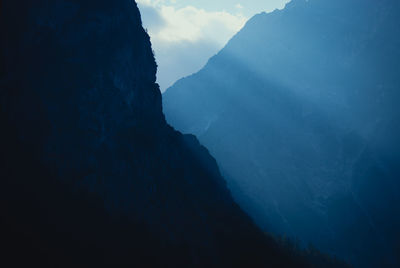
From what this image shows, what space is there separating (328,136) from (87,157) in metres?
151

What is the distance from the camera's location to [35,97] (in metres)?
28.3

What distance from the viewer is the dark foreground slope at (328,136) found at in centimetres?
12338

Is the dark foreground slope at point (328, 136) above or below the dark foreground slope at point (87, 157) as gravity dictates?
above

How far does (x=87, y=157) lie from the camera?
1192 inches

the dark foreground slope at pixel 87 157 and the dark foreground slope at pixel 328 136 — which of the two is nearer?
the dark foreground slope at pixel 87 157

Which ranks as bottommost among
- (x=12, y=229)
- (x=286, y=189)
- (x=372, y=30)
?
(x=12, y=229)

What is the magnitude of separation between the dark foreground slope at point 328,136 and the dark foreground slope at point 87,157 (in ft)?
244

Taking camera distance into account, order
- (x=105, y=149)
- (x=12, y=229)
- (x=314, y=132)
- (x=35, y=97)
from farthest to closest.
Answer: (x=314, y=132) → (x=105, y=149) → (x=35, y=97) → (x=12, y=229)

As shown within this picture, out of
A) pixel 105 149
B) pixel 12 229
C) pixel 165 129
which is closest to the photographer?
pixel 12 229

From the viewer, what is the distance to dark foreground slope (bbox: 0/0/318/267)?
24719 mm

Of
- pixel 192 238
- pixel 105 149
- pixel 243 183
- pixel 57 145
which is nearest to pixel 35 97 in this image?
pixel 57 145

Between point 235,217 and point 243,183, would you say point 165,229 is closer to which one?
point 235,217

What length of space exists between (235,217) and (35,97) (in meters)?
36.0

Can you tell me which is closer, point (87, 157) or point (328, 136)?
point (87, 157)
